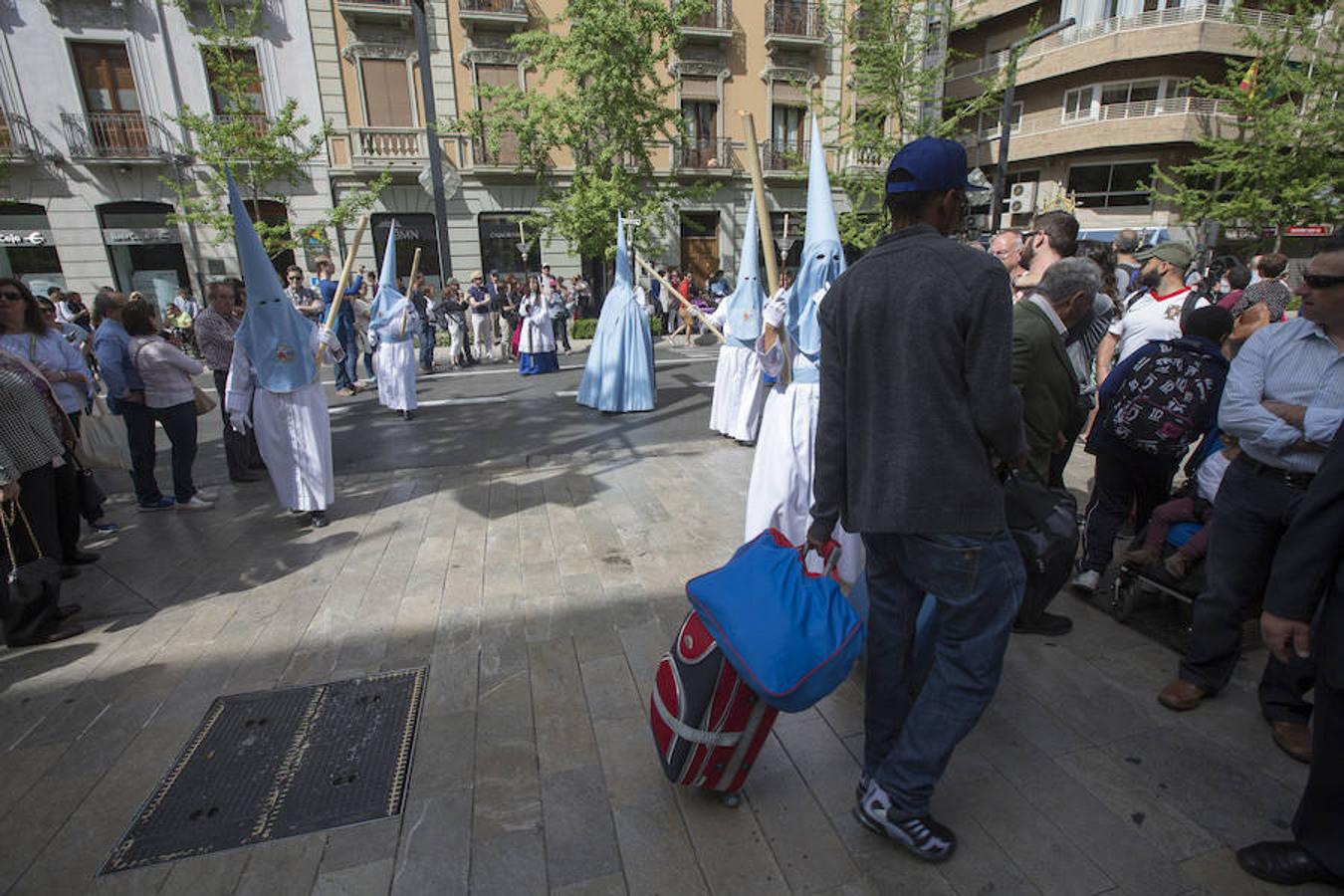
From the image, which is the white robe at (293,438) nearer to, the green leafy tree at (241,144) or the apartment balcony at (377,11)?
the green leafy tree at (241,144)

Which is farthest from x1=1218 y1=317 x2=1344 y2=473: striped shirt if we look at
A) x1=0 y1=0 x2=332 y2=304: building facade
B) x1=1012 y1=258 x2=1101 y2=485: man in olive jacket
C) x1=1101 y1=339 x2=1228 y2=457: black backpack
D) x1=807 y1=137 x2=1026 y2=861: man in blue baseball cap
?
x1=0 y1=0 x2=332 y2=304: building facade

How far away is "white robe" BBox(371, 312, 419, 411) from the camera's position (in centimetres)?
866

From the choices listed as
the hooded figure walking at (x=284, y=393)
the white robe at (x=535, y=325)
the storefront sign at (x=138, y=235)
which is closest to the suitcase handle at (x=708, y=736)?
the hooded figure walking at (x=284, y=393)

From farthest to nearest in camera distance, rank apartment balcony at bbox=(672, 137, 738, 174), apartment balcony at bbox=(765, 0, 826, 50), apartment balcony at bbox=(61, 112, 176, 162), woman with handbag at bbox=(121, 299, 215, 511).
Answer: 1. apartment balcony at bbox=(765, 0, 826, 50)
2. apartment balcony at bbox=(672, 137, 738, 174)
3. apartment balcony at bbox=(61, 112, 176, 162)
4. woman with handbag at bbox=(121, 299, 215, 511)

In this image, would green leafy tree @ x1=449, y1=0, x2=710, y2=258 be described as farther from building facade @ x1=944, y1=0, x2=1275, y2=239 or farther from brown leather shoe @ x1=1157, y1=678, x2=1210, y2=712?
brown leather shoe @ x1=1157, y1=678, x2=1210, y2=712

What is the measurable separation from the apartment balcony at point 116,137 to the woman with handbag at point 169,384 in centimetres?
1742

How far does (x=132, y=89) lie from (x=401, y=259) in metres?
7.89

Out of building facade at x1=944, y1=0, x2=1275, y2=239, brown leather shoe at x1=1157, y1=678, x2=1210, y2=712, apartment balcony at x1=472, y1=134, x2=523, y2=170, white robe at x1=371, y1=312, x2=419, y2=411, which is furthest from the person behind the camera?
building facade at x1=944, y1=0, x2=1275, y2=239

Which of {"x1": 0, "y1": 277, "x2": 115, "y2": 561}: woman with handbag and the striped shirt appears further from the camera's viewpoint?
{"x1": 0, "y1": 277, "x2": 115, "y2": 561}: woman with handbag

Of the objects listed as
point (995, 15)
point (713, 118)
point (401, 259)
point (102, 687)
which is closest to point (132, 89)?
point (401, 259)

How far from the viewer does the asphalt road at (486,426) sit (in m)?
7.22

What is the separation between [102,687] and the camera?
3205mm

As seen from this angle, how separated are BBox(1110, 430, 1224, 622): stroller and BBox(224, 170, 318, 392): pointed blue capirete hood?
18.2 feet

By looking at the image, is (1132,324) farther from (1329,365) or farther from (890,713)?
(890,713)
